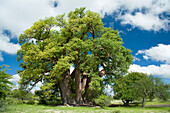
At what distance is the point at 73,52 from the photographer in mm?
21906

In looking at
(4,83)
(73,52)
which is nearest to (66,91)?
(73,52)

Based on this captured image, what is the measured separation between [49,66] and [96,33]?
1096 cm

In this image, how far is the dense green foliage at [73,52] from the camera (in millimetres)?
21625

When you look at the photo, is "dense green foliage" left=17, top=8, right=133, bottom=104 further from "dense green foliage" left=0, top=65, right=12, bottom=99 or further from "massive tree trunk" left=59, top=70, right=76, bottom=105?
"dense green foliage" left=0, top=65, right=12, bottom=99

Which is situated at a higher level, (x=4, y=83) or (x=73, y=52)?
(x=73, y=52)

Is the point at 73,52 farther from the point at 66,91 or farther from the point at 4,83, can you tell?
the point at 4,83

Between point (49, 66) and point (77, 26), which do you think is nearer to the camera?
point (49, 66)

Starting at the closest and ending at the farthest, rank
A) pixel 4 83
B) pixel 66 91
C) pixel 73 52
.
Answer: pixel 4 83 < pixel 73 52 < pixel 66 91

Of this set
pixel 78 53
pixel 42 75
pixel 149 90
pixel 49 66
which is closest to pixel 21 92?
pixel 42 75

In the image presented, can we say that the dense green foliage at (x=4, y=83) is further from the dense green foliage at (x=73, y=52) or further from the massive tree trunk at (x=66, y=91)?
the massive tree trunk at (x=66, y=91)

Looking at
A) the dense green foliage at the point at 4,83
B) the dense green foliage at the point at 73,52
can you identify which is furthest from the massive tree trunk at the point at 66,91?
the dense green foliage at the point at 4,83

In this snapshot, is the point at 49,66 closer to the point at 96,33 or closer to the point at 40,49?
the point at 40,49

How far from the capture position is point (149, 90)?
23.9 metres

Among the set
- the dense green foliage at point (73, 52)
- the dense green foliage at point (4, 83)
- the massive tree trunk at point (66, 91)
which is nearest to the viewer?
the dense green foliage at point (4, 83)
